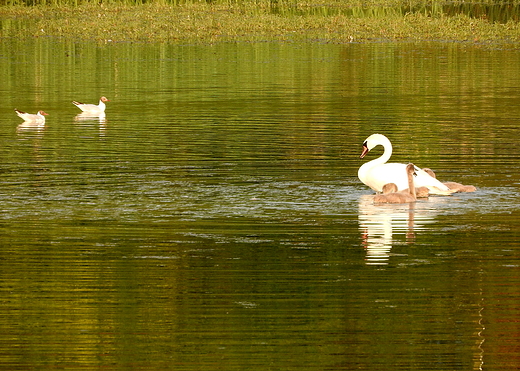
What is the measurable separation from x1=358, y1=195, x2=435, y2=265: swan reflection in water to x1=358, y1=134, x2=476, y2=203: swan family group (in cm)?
12

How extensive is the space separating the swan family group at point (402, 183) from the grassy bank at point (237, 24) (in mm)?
31139

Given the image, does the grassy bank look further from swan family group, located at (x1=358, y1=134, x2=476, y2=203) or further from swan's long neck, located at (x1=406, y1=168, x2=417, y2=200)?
swan's long neck, located at (x1=406, y1=168, x2=417, y2=200)

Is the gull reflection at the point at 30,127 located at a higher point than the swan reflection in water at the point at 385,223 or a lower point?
higher

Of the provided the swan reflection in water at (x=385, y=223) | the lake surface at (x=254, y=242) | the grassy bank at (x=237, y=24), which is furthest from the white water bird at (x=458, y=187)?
the grassy bank at (x=237, y=24)

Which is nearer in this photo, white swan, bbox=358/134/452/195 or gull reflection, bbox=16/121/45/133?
white swan, bbox=358/134/452/195

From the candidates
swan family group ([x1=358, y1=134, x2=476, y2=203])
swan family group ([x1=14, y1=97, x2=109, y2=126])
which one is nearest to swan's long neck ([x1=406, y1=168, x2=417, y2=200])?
swan family group ([x1=358, y1=134, x2=476, y2=203])

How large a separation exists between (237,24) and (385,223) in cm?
3682

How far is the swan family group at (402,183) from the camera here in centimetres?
1520

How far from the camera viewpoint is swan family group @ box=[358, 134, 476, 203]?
1520 centimetres

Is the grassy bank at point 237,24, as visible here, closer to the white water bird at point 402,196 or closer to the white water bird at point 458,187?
the white water bird at point 458,187

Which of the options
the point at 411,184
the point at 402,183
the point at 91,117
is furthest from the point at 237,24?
the point at 411,184

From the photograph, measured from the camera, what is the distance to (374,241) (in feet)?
42.5

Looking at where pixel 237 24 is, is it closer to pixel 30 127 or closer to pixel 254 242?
pixel 30 127

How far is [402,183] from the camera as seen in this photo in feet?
51.1
